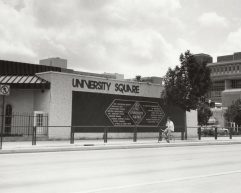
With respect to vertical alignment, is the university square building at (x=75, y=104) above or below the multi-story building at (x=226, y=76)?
below

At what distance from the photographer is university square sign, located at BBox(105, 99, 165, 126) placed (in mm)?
35125

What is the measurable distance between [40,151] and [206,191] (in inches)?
544

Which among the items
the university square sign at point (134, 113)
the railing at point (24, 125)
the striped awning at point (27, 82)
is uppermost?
the striped awning at point (27, 82)

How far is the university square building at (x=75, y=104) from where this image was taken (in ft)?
102

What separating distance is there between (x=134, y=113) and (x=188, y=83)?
5.72 m

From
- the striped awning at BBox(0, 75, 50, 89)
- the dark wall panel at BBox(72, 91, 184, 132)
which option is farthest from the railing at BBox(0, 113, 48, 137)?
the dark wall panel at BBox(72, 91, 184, 132)

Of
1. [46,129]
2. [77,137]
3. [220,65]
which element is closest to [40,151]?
[46,129]

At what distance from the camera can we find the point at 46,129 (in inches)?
1187

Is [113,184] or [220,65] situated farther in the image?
[220,65]

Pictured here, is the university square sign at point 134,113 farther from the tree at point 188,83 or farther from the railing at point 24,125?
the railing at point 24,125

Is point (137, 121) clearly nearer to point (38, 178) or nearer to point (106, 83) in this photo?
A: point (106, 83)

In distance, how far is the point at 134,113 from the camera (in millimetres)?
36344

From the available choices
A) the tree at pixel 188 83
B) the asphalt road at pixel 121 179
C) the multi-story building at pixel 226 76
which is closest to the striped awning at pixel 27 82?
the tree at pixel 188 83

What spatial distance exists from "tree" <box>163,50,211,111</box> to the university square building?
264 centimetres
